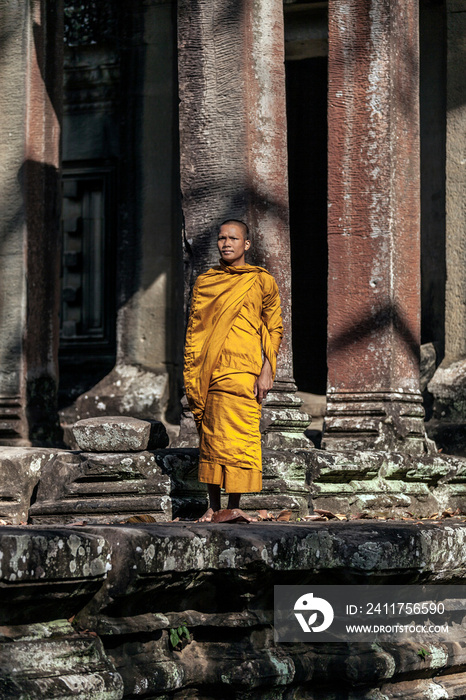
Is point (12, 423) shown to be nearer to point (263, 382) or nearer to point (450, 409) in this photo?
point (263, 382)

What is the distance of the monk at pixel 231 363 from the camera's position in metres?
5.82

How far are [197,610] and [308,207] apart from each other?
7.52m

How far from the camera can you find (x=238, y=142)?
701 cm

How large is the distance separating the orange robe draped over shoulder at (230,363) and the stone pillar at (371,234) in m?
1.59

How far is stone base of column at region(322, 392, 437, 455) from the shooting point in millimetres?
7543

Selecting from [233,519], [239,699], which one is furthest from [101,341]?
[239,699]

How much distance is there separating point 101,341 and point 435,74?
425 cm

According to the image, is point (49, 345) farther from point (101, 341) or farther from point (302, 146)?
point (302, 146)

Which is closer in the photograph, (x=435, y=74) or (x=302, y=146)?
(x=435, y=74)

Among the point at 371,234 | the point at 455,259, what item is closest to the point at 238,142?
the point at 371,234

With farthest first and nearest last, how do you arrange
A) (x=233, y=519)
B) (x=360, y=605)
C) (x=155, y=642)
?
(x=233, y=519) < (x=360, y=605) < (x=155, y=642)

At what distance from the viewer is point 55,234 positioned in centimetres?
919

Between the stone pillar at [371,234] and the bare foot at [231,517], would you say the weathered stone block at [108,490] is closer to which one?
the bare foot at [231,517]

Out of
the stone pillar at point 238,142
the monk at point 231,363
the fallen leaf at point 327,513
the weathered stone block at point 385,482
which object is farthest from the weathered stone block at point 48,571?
the stone pillar at point 238,142
